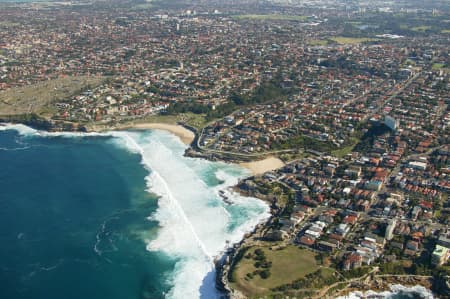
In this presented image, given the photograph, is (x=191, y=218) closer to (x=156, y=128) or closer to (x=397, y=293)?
(x=397, y=293)

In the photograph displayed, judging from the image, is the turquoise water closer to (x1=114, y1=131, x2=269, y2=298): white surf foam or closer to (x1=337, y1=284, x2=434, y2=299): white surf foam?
(x1=114, y1=131, x2=269, y2=298): white surf foam

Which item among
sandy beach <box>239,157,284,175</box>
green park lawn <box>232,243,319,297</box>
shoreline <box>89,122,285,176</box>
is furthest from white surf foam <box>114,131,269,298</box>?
shoreline <box>89,122,285,176</box>

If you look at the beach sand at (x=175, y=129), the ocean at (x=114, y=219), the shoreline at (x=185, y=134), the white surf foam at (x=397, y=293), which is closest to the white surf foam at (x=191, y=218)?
the ocean at (x=114, y=219)

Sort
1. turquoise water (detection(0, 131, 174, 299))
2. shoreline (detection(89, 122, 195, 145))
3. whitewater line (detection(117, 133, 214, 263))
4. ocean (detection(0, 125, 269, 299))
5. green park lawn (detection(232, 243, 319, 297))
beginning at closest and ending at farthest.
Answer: green park lawn (detection(232, 243, 319, 297)) → turquoise water (detection(0, 131, 174, 299)) → ocean (detection(0, 125, 269, 299)) → whitewater line (detection(117, 133, 214, 263)) → shoreline (detection(89, 122, 195, 145))

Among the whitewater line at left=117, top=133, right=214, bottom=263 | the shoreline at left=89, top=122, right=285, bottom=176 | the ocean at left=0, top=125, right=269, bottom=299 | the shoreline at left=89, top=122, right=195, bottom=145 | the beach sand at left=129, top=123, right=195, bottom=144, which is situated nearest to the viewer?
the ocean at left=0, top=125, right=269, bottom=299

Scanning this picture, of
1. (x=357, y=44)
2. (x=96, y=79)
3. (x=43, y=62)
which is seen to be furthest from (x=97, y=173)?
(x=357, y=44)

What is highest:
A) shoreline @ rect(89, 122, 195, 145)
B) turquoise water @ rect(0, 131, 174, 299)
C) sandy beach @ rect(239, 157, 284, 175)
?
sandy beach @ rect(239, 157, 284, 175)

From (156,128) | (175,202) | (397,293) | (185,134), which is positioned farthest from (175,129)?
(397,293)

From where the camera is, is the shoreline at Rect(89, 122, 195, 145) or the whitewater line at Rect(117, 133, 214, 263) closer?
the whitewater line at Rect(117, 133, 214, 263)

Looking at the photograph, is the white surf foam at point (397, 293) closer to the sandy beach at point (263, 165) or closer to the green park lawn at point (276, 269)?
the green park lawn at point (276, 269)
